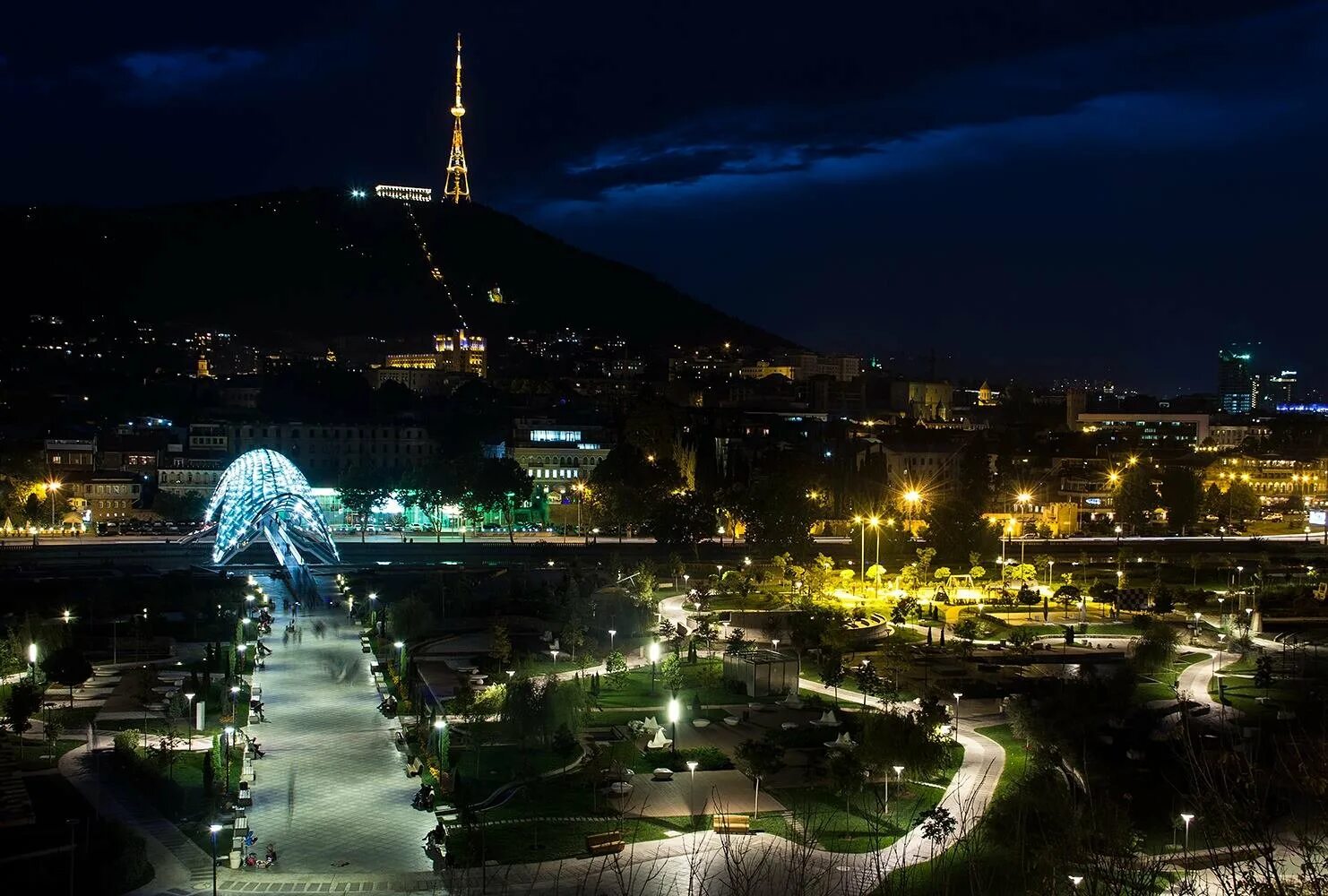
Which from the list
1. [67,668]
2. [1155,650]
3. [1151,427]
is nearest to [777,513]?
[1155,650]

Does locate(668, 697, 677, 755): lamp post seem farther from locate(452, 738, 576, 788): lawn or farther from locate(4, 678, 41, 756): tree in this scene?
locate(4, 678, 41, 756): tree

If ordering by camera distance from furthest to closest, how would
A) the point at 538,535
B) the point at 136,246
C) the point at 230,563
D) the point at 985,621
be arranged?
the point at 136,246 < the point at 538,535 < the point at 230,563 < the point at 985,621

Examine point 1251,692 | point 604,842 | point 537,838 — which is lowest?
point 1251,692

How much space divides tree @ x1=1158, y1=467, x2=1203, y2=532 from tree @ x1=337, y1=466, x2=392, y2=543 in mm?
31414

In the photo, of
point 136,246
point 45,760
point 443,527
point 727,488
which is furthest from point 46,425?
point 136,246

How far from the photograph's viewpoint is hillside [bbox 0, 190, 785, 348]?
118 metres

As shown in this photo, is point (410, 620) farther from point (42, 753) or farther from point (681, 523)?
point (681, 523)

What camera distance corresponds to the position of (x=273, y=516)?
41.9m

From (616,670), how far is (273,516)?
19.1m

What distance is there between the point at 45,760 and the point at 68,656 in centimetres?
435

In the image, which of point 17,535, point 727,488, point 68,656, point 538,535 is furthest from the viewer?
point 727,488

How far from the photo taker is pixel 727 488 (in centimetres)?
5522

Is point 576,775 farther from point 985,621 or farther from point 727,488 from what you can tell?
point 727,488

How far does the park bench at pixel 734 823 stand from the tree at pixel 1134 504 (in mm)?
44431
